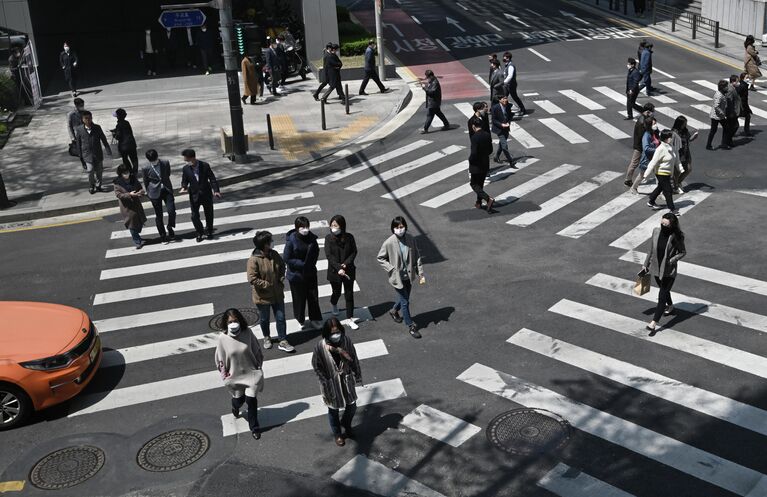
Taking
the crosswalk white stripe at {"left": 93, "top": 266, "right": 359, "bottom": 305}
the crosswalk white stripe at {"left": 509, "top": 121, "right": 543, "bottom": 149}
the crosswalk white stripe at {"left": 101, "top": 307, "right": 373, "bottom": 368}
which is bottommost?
the crosswalk white stripe at {"left": 101, "top": 307, "right": 373, "bottom": 368}

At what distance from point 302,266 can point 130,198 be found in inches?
209

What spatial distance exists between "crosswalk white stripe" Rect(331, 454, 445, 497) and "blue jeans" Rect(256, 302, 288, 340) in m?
2.90

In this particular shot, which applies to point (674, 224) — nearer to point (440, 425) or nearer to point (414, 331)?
point (414, 331)

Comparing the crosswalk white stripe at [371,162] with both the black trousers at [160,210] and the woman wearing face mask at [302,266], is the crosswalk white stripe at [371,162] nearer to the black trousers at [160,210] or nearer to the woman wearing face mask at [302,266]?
the black trousers at [160,210]

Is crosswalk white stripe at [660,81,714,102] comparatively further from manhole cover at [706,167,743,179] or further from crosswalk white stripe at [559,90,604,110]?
manhole cover at [706,167,743,179]

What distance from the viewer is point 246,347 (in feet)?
31.5

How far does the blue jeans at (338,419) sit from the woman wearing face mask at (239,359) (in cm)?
87

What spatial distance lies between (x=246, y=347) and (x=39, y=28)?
27431 millimetres

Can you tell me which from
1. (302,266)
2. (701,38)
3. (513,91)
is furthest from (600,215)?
(701,38)

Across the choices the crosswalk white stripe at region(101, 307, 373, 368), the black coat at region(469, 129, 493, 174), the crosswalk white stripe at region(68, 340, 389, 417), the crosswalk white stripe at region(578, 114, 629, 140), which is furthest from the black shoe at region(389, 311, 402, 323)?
the crosswalk white stripe at region(578, 114, 629, 140)

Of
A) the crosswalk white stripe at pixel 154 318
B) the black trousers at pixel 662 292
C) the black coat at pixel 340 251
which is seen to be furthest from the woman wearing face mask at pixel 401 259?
the black trousers at pixel 662 292

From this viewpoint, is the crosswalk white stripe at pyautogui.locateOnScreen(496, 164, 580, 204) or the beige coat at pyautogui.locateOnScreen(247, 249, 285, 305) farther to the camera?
the crosswalk white stripe at pyautogui.locateOnScreen(496, 164, 580, 204)

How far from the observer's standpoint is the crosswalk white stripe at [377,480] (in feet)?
28.9

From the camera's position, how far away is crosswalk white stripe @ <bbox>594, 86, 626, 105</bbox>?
86.6 feet
